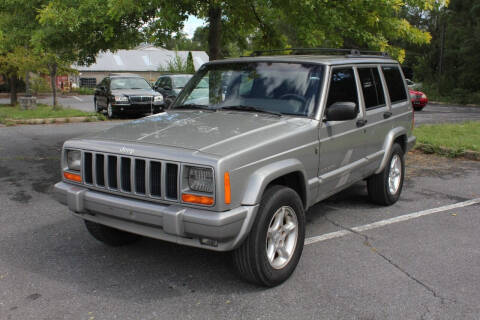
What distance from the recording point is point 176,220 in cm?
327

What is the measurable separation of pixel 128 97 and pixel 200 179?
15.1 metres

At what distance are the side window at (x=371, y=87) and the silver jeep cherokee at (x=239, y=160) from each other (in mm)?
25

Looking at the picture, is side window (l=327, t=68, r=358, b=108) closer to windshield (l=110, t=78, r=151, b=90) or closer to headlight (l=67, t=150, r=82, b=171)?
headlight (l=67, t=150, r=82, b=171)

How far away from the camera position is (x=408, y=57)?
4666 centimetres

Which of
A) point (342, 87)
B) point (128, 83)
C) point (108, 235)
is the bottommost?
point (108, 235)

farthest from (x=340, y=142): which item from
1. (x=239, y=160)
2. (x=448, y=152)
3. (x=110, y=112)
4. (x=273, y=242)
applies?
(x=110, y=112)

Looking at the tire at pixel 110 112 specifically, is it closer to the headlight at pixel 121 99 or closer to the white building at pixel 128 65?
the headlight at pixel 121 99

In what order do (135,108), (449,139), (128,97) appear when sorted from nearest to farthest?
1. (449,139)
2. (128,97)
3. (135,108)

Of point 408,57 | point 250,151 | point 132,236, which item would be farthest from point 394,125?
point 408,57

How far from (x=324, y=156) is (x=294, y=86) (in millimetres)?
738

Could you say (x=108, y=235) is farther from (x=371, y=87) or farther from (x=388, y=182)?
(x=388, y=182)

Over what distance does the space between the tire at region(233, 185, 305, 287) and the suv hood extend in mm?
488

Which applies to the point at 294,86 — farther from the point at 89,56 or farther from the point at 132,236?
the point at 89,56

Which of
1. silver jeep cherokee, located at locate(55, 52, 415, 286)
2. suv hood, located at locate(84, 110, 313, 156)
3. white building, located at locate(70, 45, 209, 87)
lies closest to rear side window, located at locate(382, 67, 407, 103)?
silver jeep cherokee, located at locate(55, 52, 415, 286)
